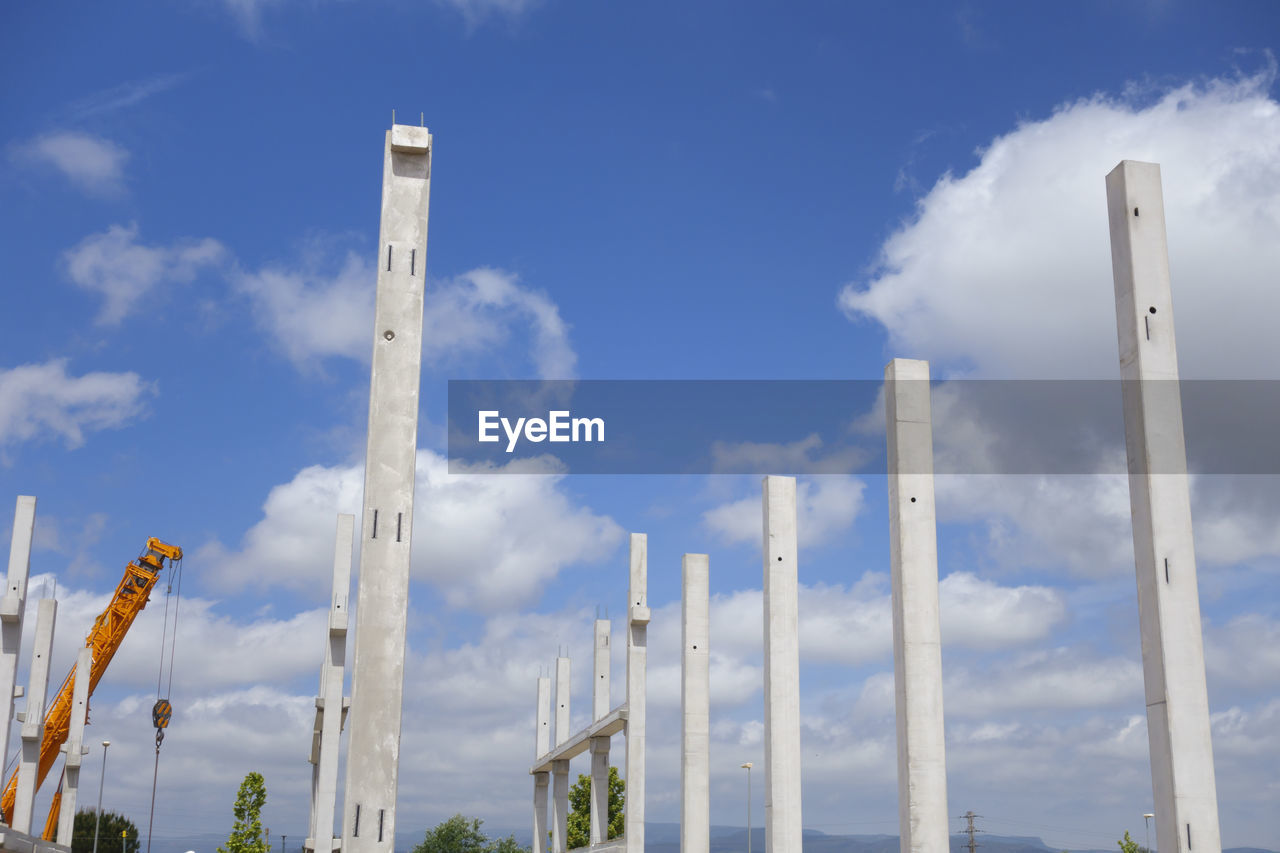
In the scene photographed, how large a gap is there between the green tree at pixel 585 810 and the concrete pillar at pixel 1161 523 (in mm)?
45705

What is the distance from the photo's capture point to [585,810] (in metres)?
62.8

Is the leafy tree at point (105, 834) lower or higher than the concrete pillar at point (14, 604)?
lower

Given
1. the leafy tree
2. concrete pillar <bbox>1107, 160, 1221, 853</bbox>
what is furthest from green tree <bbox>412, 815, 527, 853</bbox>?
concrete pillar <bbox>1107, 160, 1221, 853</bbox>

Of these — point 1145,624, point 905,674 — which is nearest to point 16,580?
point 905,674

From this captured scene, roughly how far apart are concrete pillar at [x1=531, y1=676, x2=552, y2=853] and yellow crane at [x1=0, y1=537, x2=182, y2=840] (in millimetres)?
13003

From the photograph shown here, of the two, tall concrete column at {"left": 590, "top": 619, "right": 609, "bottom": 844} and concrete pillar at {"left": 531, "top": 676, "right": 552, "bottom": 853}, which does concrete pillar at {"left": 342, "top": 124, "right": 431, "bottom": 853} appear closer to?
tall concrete column at {"left": 590, "top": 619, "right": 609, "bottom": 844}

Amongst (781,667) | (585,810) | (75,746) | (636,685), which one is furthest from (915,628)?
(585,810)

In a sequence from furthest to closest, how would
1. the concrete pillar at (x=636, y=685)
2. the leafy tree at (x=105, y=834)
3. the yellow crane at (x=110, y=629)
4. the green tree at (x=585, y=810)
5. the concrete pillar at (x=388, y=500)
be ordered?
the leafy tree at (x=105, y=834)
the green tree at (x=585, y=810)
the yellow crane at (x=110, y=629)
the concrete pillar at (x=636, y=685)
the concrete pillar at (x=388, y=500)

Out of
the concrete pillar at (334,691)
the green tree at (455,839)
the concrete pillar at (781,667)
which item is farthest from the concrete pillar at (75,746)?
the green tree at (455,839)

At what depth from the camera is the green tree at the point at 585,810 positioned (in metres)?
58.4

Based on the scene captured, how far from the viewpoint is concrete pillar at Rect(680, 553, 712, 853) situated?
79.8 feet

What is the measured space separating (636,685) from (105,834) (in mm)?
63647

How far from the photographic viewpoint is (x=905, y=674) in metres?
15.1

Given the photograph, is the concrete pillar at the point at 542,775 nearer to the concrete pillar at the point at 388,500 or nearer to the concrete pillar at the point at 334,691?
the concrete pillar at the point at 334,691
